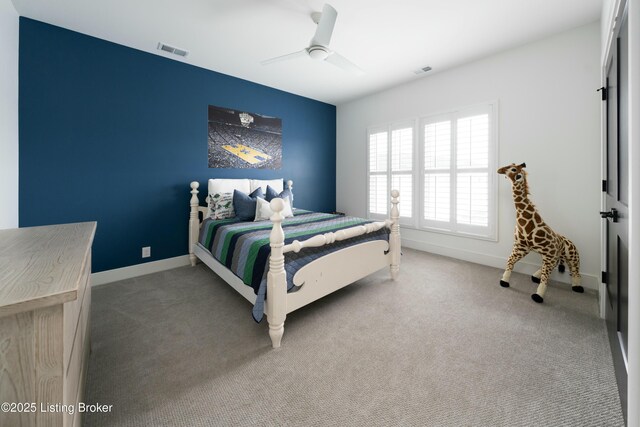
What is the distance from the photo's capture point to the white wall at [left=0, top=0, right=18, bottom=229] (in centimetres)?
208

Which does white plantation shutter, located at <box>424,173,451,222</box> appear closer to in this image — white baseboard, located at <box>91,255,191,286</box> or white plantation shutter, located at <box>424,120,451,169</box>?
white plantation shutter, located at <box>424,120,451,169</box>

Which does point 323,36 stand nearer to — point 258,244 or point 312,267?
point 258,244

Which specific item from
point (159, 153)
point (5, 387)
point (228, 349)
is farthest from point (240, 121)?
point (5, 387)

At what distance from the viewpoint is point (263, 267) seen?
1.93m

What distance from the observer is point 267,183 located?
414 cm

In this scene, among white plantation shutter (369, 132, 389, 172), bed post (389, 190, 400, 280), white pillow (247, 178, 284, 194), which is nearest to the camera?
bed post (389, 190, 400, 280)

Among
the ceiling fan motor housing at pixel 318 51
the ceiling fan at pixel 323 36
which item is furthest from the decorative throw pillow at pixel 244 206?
the ceiling fan motor housing at pixel 318 51

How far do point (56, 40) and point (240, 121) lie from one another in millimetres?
2005

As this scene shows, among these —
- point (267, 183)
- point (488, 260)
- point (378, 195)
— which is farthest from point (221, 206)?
point (488, 260)

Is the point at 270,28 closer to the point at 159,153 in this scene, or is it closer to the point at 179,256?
the point at 159,153

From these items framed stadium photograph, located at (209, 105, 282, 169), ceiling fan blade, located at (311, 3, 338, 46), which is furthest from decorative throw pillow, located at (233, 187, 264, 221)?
ceiling fan blade, located at (311, 3, 338, 46)

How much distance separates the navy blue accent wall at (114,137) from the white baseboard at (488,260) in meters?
3.02

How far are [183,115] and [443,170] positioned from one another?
3684mm

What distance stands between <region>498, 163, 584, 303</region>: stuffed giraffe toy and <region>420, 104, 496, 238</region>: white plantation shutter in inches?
26.8
